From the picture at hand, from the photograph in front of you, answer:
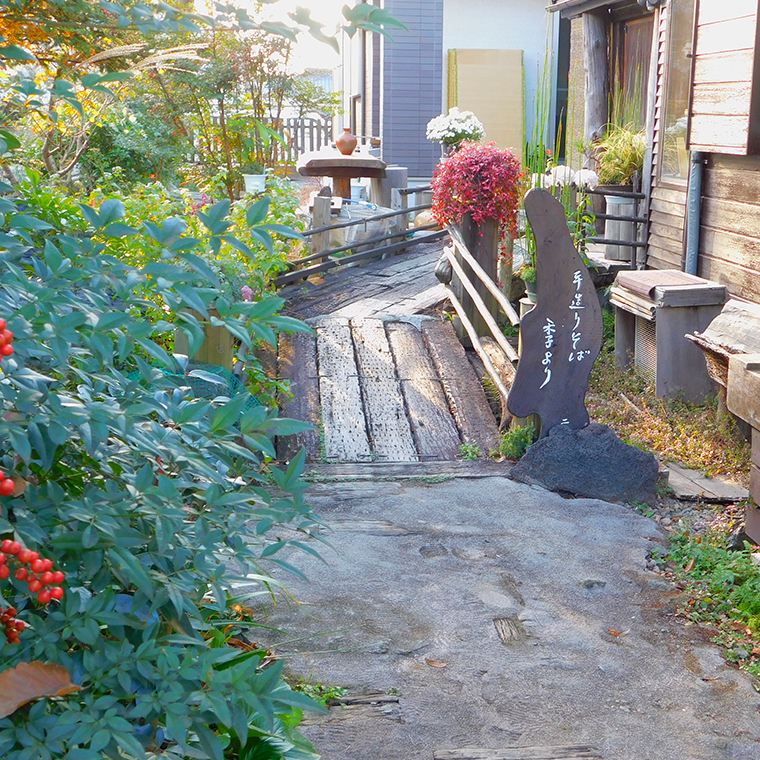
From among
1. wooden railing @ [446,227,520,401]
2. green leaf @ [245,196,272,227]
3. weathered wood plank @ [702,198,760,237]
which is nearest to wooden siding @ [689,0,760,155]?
weathered wood plank @ [702,198,760,237]

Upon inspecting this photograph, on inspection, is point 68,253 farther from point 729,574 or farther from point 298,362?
point 298,362

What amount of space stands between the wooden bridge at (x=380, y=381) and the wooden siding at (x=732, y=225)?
6.77 ft

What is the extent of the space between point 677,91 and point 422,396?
379 cm

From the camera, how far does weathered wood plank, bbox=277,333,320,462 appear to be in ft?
18.0

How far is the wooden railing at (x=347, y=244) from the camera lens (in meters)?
8.62

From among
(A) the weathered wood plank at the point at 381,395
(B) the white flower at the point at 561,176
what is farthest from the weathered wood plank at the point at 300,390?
(B) the white flower at the point at 561,176

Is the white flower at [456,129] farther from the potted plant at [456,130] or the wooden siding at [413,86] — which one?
the wooden siding at [413,86]

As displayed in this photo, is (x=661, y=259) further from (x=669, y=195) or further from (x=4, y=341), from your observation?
(x=4, y=341)

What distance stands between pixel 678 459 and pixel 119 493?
4.64 m

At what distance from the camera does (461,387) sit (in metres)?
6.38

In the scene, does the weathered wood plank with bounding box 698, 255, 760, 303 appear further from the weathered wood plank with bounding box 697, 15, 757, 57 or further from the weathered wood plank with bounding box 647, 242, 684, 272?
the weathered wood plank with bounding box 697, 15, 757, 57

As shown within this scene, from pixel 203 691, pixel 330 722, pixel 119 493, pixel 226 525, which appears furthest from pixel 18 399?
pixel 330 722

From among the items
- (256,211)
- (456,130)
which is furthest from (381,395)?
(456,130)

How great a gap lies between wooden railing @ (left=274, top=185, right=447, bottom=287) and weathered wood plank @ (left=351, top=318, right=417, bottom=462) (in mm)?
1386
